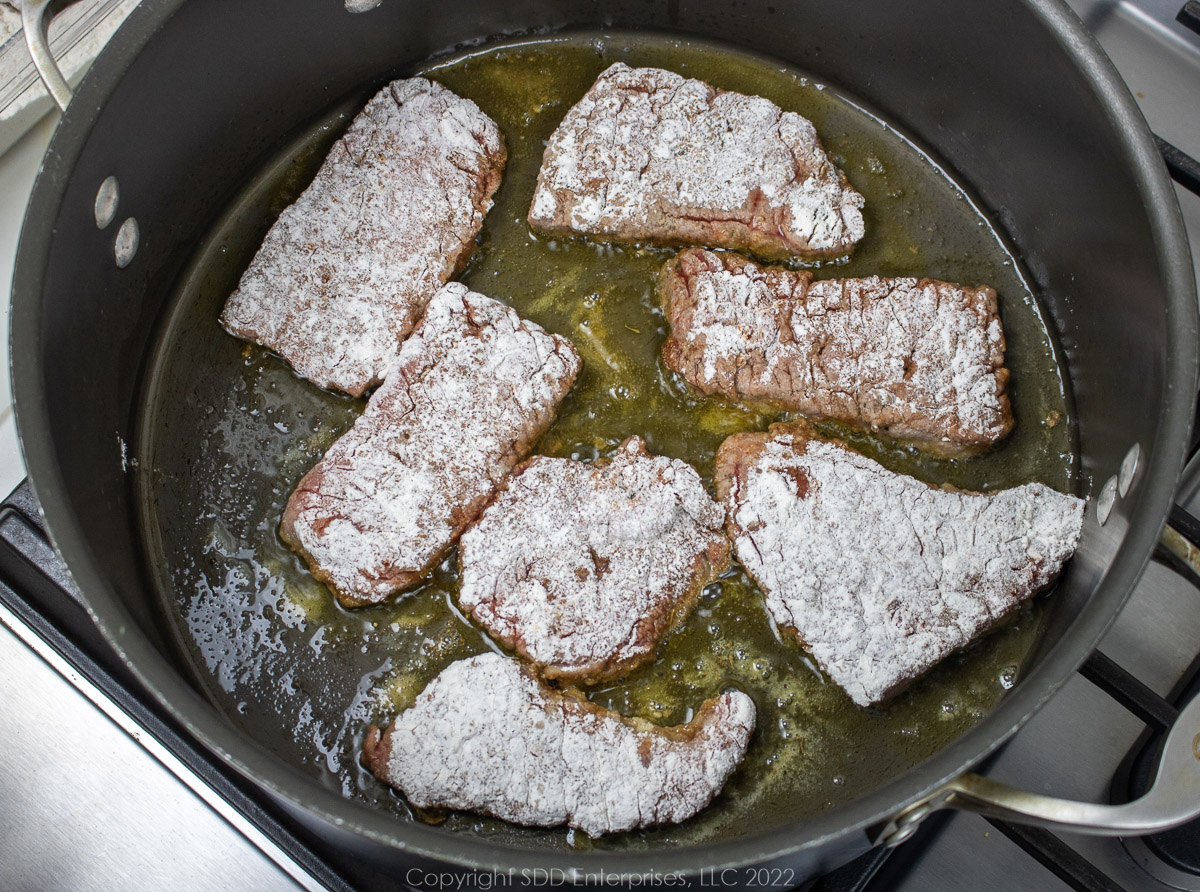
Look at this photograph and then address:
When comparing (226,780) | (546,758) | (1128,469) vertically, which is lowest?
(226,780)

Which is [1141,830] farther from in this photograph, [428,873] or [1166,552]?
[428,873]

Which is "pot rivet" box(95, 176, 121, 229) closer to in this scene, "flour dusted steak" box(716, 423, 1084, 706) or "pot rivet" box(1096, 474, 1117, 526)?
"flour dusted steak" box(716, 423, 1084, 706)

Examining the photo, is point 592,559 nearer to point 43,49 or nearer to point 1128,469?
point 1128,469

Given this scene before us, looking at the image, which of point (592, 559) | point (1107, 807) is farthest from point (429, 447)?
point (1107, 807)

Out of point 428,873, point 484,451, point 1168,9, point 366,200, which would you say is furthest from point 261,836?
point 1168,9

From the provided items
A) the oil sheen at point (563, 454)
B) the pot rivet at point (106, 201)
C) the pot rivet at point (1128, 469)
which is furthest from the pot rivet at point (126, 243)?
the pot rivet at point (1128, 469)

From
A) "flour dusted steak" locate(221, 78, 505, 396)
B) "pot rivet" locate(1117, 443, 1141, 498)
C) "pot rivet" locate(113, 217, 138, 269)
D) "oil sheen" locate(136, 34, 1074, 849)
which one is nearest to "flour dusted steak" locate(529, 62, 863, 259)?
"oil sheen" locate(136, 34, 1074, 849)
